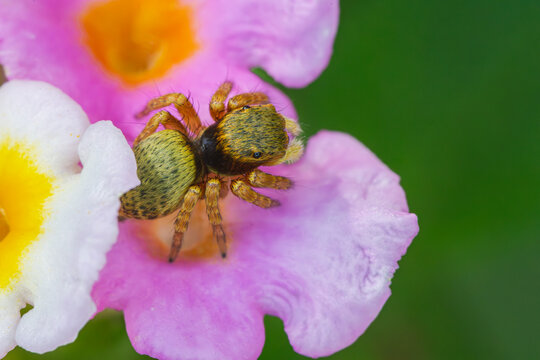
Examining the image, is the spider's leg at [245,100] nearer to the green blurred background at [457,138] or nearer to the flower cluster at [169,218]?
the flower cluster at [169,218]

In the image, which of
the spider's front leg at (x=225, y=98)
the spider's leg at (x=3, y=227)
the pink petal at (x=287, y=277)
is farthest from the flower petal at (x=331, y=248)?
the spider's leg at (x=3, y=227)

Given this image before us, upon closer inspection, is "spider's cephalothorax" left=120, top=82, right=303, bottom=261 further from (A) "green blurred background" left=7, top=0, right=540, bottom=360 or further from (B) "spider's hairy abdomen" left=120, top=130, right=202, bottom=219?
(A) "green blurred background" left=7, top=0, right=540, bottom=360

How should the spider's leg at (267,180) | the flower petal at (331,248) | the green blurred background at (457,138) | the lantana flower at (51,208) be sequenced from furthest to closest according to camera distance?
the green blurred background at (457,138)
the spider's leg at (267,180)
the flower petal at (331,248)
the lantana flower at (51,208)

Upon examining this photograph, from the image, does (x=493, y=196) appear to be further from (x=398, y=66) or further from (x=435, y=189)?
(x=398, y=66)

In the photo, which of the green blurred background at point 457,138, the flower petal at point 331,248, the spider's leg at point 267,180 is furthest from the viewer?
the green blurred background at point 457,138

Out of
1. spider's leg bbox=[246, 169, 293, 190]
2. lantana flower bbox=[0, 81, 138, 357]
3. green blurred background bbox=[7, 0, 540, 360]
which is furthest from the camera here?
green blurred background bbox=[7, 0, 540, 360]

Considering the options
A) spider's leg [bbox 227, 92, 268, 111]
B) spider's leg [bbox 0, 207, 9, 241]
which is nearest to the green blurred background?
spider's leg [bbox 227, 92, 268, 111]

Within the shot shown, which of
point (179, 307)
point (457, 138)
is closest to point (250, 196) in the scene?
point (179, 307)
